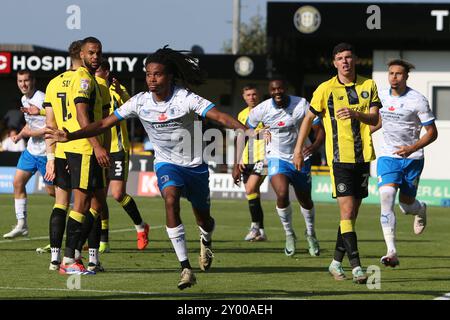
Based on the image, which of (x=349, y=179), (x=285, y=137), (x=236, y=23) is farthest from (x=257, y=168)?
(x=236, y=23)

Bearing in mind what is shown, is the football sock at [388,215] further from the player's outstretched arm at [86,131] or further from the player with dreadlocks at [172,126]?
the player's outstretched arm at [86,131]

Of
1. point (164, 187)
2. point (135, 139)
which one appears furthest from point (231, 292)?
point (135, 139)

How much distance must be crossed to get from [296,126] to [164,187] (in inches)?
187

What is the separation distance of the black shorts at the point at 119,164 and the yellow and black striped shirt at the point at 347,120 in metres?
3.98

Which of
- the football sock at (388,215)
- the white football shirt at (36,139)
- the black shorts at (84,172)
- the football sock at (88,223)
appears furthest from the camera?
the white football shirt at (36,139)

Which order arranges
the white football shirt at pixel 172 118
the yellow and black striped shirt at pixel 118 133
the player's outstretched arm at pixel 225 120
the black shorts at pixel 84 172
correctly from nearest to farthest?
the player's outstretched arm at pixel 225 120, the white football shirt at pixel 172 118, the black shorts at pixel 84 172, the yellow and black striped shirt at pixel 118 133

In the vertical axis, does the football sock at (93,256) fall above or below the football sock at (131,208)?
below

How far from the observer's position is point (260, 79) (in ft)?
130

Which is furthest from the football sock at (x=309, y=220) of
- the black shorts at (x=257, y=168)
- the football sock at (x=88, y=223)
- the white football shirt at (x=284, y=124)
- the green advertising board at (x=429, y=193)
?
the green advertising board at (x=429, y=193)

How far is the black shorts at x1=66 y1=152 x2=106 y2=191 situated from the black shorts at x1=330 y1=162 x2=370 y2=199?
2493 mm

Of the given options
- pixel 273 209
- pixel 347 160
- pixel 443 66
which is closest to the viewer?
pixel 347 160

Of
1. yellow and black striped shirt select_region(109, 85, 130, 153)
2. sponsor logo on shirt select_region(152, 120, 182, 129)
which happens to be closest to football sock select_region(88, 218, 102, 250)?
sponsor logo on shirt select_region(152, 120, 182, 129)

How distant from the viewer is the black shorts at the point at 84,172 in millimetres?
12070
